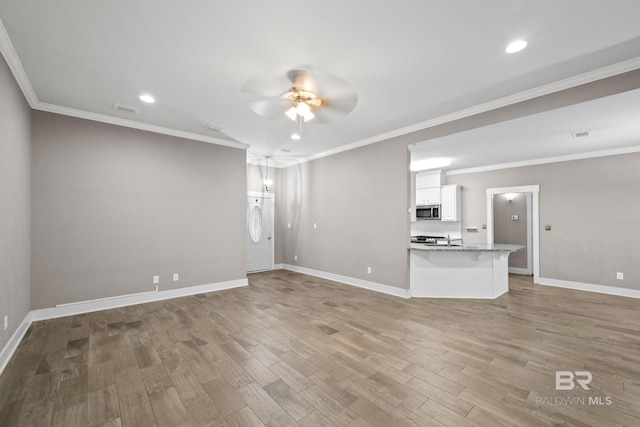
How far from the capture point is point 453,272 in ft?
15.7

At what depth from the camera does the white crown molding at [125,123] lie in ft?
12.6

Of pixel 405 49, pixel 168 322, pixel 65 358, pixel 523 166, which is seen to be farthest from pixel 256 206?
pixel 523 166

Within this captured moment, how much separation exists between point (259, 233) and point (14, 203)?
4748mm

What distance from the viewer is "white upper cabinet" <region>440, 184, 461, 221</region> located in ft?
24.0

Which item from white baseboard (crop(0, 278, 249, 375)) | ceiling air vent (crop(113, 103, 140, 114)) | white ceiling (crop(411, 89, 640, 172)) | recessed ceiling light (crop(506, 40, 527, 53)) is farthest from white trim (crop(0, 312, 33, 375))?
white ceiling (crop(411, 89, 640, 172))

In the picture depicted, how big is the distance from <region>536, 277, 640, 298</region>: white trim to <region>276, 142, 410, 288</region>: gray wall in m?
3.71

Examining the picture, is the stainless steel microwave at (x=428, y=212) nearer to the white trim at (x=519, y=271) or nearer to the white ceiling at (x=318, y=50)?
the white trim at (x=519, y=271)

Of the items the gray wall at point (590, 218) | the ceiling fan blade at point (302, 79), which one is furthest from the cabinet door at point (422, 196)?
the ceiling fan blade at point (302, 79)

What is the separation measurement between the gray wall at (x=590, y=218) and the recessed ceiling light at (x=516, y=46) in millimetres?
4763

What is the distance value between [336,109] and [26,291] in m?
4.77

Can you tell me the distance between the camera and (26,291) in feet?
11.5

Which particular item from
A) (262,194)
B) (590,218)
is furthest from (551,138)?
(262,194)

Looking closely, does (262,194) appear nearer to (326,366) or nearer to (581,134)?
(326,366)

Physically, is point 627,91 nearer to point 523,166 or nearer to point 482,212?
point 523,166
